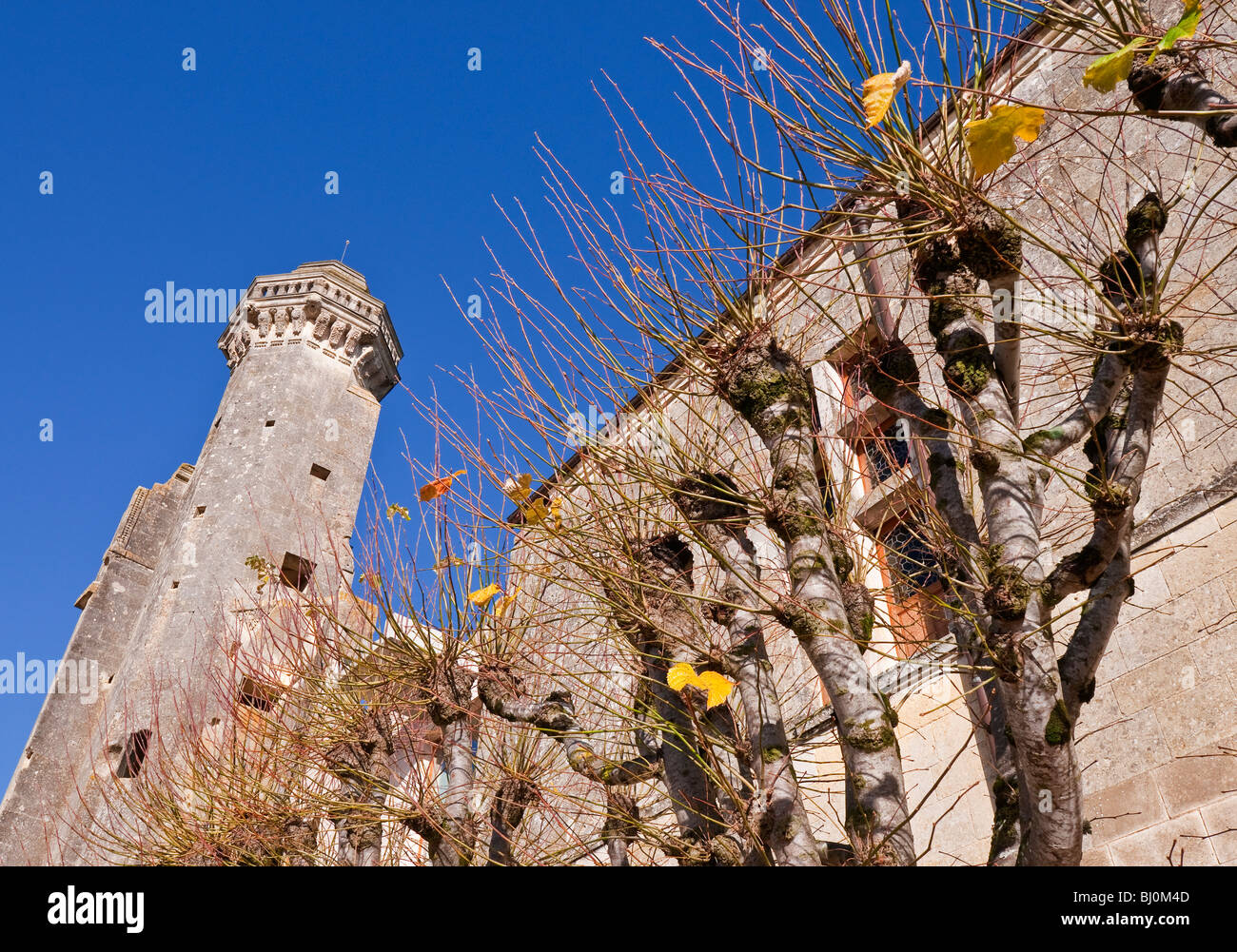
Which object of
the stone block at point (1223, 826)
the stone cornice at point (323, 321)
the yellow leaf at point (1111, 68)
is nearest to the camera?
the yellow leaf at point (1111, 68)

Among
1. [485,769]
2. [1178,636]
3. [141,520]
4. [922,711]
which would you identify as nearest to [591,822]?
[485,769]

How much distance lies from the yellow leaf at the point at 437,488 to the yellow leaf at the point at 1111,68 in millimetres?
A: 5056

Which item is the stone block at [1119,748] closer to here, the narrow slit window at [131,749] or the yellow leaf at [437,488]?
the yellow leaf at [437,488]

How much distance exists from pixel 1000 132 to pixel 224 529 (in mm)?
22366

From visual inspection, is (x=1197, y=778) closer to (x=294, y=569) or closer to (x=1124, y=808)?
(x=1124, y=808)

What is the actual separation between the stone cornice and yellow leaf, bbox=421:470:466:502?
20313 millimetres

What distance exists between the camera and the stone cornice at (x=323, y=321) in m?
27.2

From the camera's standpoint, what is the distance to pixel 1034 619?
4.57 meters

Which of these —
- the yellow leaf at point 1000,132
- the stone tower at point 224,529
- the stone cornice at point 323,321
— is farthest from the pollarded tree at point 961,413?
the stone cornice at point 323,321

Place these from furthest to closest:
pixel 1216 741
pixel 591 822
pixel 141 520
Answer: pixel 141 520, pixel 591 822, pixel 1216 741

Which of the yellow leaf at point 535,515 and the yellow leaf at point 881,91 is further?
the yellow leaf at point 535,515
